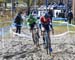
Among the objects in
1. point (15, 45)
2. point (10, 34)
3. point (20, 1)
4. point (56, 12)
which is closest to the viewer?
point (15, 45)

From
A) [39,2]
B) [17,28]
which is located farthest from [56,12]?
[39,2]

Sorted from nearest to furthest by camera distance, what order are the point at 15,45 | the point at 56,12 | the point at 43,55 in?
the point at 43,55, the point at 15,45, the point at 56,12

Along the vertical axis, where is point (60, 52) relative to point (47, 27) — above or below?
below

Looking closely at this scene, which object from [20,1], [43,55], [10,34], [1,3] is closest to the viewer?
[43,55]

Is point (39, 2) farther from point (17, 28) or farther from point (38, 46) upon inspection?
point (38, 46)

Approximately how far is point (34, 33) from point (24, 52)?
1.59 meters

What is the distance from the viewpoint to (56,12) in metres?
37.6

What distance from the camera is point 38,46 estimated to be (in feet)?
47.2

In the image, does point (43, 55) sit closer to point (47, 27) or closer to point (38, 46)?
point (47, 27)

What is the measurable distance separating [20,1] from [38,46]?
42200 millimetres

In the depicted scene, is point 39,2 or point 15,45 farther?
point 39,2

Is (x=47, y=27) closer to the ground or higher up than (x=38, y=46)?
higher up

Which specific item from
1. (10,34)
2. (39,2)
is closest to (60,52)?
(10,34)

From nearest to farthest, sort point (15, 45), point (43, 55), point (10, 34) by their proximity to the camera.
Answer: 1. point (43, 55)
2. point (15, 45)
3. point (10, 34)
